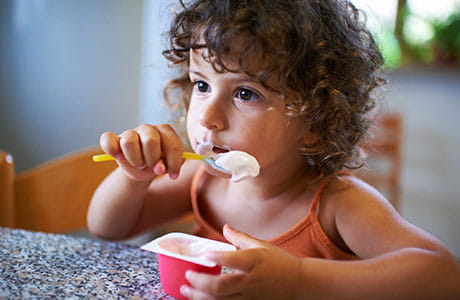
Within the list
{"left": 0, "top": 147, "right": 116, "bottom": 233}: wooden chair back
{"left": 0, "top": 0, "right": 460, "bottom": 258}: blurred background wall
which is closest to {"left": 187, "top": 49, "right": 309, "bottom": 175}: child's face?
{"left": 0, "top": 147, "right": 116, "bottom": 233}: wooden chair back

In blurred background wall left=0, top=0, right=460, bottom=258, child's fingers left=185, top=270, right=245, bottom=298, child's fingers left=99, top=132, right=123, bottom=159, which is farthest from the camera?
blurred background wall left=0, top=0, right=460, bottom=258

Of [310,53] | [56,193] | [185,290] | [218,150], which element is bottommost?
[56,193]

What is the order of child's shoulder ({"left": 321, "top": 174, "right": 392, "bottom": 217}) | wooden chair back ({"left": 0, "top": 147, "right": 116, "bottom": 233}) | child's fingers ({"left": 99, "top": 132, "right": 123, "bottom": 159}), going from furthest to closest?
wooden chair back ({"left": 0, "top": 147, "right": 116, "bottom": 233}), child's shoulder ({"left": 321, "top": 174, "right": 392, "bottom": 217}), child's fingers ({"left": 99, "top": 132, "right": 123, "bottom": 159})

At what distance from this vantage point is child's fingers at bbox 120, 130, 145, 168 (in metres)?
0.66

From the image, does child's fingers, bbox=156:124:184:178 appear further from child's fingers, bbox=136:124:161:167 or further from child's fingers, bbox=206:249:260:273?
child's fingers, bbox=206:249:260:273

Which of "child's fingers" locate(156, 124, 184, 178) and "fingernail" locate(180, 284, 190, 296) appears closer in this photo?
"fingernail" locate(180, 284, 190, 296)

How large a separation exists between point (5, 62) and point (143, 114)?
57 cm

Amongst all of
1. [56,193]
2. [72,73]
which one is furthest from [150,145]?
[72,73]

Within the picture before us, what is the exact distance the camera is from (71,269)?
0.66 meters

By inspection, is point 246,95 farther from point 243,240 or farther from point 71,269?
point 71,269

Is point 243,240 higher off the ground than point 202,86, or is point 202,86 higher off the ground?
point 202,86

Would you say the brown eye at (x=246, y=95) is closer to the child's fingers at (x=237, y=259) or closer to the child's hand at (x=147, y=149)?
the child's hand at (x=147, y=149)

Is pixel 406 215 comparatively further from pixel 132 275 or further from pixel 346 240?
pixel 132 275

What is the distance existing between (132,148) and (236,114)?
179 mm
